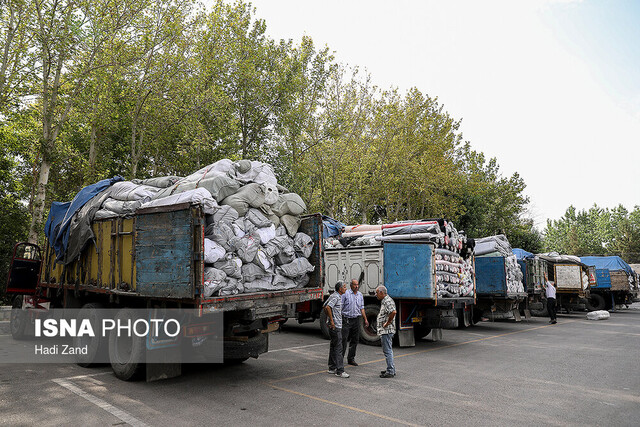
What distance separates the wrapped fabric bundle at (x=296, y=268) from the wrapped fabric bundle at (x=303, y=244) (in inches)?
5.7

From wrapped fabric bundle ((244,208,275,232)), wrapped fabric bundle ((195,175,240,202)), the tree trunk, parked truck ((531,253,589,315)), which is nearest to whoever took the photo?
wrapped fabric bundle ((195,175,240,202))

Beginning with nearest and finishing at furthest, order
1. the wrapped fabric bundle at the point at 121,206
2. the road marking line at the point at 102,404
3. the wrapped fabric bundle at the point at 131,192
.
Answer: the road marking line at the point at 102,404 < the wrapped fabric bundle at the point at 121,206 < the wrapped fabric bundle at the point at 131,192

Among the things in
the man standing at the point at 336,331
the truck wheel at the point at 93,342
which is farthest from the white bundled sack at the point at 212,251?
the truck wheel at the point at 93,342

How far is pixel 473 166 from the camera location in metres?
32.4

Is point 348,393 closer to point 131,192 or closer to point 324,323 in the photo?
point 131,192

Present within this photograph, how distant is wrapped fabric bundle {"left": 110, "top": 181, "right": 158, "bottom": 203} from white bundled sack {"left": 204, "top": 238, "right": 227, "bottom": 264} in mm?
1983

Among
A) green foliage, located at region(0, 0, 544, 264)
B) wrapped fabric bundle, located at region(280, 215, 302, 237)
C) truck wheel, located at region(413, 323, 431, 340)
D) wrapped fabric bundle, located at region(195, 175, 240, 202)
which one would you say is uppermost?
green foliage, located at region(0, 0, 544, 264)

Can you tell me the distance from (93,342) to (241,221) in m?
3.45

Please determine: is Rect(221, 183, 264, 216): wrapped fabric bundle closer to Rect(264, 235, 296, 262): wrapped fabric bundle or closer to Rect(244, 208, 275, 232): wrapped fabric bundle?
Rect(244, 208, 275, 232): wrapped fabric bundle

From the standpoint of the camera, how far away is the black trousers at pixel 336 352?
6988 mm

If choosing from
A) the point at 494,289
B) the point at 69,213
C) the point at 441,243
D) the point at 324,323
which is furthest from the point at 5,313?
the point at 494,289

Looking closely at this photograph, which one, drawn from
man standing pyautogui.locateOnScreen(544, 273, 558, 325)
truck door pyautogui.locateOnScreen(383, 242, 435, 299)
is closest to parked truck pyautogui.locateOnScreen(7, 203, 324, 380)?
truck door pyautogui.locateOnScreen(383, 242, 435, 299)

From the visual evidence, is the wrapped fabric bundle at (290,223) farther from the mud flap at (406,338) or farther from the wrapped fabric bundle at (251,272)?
the mud flap at (406,338)

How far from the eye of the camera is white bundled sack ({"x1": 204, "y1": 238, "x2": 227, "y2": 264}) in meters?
5.59
